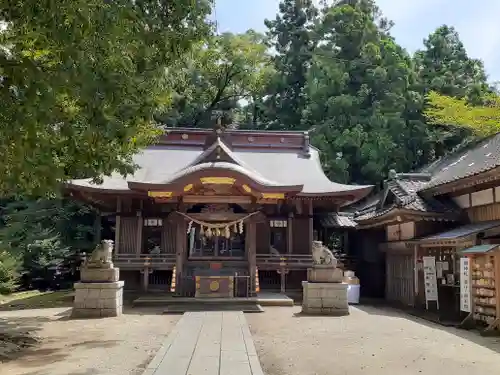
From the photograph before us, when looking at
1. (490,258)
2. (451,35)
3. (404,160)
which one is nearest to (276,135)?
(404,160)

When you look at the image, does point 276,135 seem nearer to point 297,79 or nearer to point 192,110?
point 192,110

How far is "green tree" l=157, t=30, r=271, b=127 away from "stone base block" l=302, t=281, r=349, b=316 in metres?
20.2

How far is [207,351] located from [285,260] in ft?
30.8

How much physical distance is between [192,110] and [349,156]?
483 inches

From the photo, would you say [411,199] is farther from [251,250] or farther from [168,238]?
[168,238]

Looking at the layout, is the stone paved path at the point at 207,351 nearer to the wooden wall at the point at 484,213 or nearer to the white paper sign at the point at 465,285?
the white paper sign at the point at 465,285

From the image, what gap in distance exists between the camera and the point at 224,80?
3369 cm

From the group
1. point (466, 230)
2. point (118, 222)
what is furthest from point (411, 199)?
point (118, 222)

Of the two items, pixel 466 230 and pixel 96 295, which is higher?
pixel 466 230

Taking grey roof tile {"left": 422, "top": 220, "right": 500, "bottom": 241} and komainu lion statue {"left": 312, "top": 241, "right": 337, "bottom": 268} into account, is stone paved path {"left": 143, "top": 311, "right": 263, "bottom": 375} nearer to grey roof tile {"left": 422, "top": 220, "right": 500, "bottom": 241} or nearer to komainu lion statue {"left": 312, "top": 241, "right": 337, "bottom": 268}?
komainu lion statue {"left": 312, "top": 241, "right": 337, "bottom": 268}

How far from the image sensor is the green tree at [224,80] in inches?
1262

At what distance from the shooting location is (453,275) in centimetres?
1362

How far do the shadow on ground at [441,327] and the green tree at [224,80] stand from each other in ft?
63.1

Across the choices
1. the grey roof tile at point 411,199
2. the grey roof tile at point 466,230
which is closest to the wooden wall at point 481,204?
the grey roof tile at point 466,230
